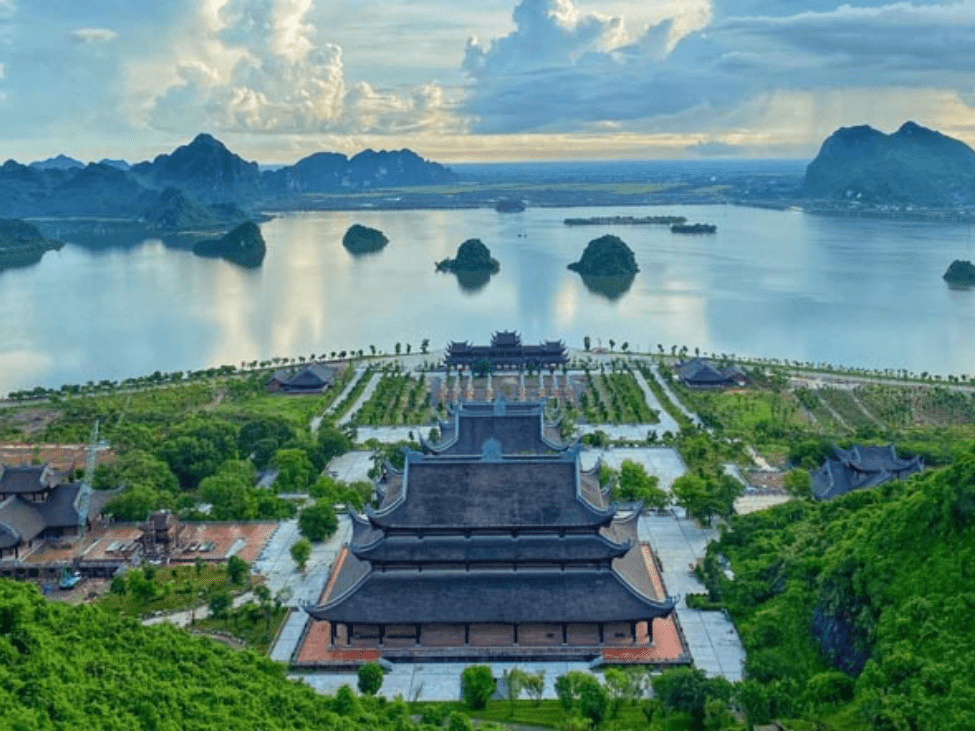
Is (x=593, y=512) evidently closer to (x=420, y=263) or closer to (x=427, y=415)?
(x=427, y=415)

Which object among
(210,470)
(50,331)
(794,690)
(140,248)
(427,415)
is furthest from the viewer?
(140,248)

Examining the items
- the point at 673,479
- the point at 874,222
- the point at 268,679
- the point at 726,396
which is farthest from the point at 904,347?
the point at 874,222

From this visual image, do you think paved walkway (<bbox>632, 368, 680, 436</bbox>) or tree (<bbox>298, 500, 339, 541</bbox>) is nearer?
tree (<bbox>298, 500, 339, 541</bbox>)

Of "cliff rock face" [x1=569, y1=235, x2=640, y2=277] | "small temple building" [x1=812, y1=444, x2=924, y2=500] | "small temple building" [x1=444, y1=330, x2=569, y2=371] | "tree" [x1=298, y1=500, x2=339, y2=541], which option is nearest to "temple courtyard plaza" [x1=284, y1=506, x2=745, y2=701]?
"tree" [x1=298, y1=500, x2=339, y2=541]

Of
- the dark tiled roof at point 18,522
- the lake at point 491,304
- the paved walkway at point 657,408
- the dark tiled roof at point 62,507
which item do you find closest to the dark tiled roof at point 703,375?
the paved walkway at point 657,408

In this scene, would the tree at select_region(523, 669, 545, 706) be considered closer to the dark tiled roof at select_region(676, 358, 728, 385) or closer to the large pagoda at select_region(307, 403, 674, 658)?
the large pagoda at select_region(307, 403, 674, 658)

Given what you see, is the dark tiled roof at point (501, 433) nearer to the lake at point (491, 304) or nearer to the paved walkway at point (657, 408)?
the paved walkway at point (657, 408)
